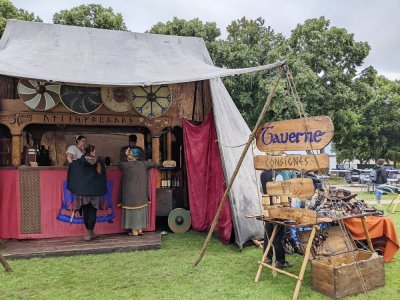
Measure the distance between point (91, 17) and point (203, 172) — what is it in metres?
11.5

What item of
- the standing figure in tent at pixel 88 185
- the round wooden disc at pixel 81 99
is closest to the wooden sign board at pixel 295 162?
the standing figure in tent at pixel 88 185

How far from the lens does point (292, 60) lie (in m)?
15.0

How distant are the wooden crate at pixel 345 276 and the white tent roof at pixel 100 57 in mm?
2026

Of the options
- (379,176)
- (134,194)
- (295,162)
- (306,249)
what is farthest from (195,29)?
(306,249)

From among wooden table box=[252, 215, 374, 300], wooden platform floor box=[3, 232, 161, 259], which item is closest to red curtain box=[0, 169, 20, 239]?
wooden platform floor box=[3, 232, 161, 259]

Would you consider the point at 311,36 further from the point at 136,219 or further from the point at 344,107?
the point at 136,219

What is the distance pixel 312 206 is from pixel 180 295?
5.82 ft

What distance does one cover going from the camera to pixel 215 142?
5621 mm

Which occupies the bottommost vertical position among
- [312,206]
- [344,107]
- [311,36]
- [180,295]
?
[180,295]

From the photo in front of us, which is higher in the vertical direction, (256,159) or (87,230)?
(256,159)

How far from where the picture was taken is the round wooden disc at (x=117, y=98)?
5.95m

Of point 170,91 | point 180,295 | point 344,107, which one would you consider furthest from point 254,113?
point 180,295

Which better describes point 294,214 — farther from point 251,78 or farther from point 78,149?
point 251,78

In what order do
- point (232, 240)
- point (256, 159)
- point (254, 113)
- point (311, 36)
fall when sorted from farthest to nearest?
point (311, 36), point (254, 113), point (232, 240), point (256, 159)
